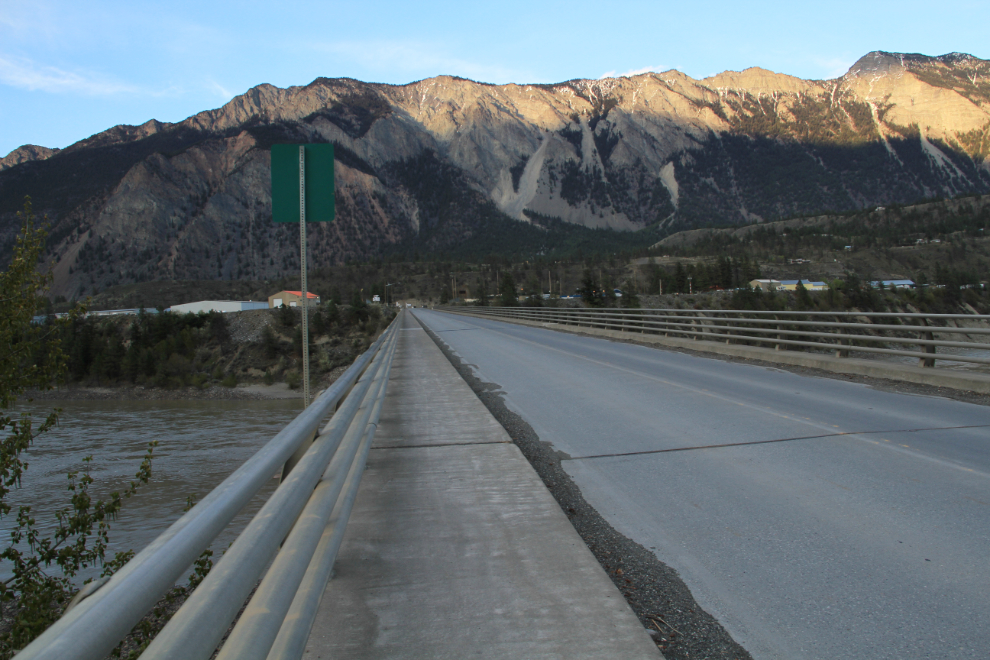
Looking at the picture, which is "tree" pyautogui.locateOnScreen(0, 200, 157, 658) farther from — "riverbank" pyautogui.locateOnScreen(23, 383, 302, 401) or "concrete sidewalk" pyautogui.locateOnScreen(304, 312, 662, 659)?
"riverbank" pyautogui.locateOnScreen(23, 383, 302, 401)

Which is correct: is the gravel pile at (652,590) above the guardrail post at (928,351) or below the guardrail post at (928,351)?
below

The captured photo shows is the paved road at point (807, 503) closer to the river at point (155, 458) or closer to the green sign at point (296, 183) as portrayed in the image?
the green sign at point (296, 183)

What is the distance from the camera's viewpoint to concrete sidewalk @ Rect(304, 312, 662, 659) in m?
2.61

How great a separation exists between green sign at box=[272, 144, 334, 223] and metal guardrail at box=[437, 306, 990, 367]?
9.47 metres

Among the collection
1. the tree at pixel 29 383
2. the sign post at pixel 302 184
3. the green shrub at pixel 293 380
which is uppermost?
the sign post at pixel 302 184

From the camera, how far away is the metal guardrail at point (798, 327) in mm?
11039

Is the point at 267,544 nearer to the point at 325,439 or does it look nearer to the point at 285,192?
the point at 325,439

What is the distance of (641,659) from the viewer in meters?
2.47

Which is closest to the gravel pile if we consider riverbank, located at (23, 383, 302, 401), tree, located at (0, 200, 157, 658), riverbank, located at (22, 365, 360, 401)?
tree, located at (0, 200, 157, 658)

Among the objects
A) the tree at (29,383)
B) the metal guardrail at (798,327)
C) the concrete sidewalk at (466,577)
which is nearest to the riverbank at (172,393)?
the metal guardrail at (798,327)

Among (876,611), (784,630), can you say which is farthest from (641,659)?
(876,611)

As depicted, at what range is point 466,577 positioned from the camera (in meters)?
3.28

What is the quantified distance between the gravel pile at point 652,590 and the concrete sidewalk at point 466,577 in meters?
0.16

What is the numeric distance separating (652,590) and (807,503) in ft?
6.72
